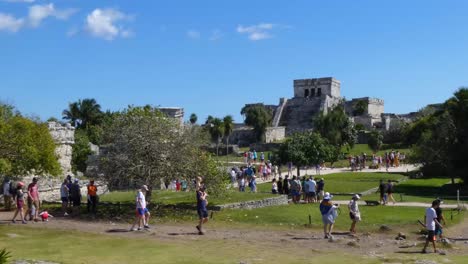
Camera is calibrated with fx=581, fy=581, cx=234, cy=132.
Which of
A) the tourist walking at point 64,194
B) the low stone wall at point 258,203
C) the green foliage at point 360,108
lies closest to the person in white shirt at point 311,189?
the low stone wall at point 258,203

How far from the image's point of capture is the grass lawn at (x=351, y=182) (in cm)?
3238

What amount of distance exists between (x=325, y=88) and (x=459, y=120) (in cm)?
6124

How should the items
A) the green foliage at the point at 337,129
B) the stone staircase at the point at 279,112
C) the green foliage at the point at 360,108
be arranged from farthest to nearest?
the stone staircase at the point at 279,112, the green foliage at the point at 360,108, the green foliage at the point at 337,129

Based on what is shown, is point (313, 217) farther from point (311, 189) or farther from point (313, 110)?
point (313, 110)

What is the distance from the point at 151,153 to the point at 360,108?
74.0 meters

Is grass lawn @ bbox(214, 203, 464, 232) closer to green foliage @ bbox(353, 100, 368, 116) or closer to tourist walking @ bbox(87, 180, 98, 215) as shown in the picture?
tourist walking @ bbox(87, 180, 98, 215)

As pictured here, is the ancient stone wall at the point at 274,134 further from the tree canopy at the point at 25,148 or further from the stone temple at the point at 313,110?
the tree canopy at the point at 25,148

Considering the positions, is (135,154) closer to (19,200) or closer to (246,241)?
(19,200)

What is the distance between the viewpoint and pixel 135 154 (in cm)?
2114

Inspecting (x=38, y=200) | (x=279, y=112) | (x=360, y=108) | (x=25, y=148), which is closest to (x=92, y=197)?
(x=38, y=200)

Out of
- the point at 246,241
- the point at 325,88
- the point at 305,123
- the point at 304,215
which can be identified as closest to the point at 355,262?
the point at 246,241

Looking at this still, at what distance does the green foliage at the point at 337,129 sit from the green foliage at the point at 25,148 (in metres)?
36.0

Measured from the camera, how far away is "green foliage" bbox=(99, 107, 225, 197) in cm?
2109

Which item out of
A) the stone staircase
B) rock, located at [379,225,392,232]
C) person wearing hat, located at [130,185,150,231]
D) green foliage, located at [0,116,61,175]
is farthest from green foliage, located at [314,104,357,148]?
person wearing hat, located at [130,185,150,231]
